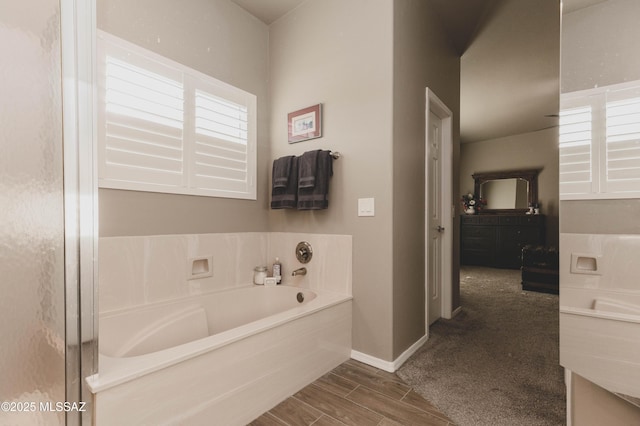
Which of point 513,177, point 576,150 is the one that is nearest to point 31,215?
point 576,150

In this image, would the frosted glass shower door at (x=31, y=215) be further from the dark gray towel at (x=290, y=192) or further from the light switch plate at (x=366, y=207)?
the dark gray towel at (x=290, y=192)

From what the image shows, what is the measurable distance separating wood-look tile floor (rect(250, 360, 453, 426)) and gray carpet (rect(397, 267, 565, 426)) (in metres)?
0.10

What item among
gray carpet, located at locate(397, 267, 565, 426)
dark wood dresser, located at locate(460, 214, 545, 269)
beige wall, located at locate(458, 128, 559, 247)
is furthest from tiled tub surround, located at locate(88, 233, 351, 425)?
dark wood dresser, located at locate(460, 214, 545, 269)

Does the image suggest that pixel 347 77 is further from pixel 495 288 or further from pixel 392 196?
pixel 495 288

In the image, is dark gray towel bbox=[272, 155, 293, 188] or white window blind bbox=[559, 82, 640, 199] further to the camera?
dark gray towel bbox=[272, 155, 293, 188]

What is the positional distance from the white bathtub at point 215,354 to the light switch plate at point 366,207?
0.62 metres

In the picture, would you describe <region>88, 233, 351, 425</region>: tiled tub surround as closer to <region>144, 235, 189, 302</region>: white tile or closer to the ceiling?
<region>144, 235, 189, 302</region>: white tile

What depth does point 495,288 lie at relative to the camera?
4105mm

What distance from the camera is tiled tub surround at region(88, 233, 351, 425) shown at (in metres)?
1.12

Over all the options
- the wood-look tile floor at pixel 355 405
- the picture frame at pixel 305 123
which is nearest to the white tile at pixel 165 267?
the wood-look tile floor at pixel 355 405

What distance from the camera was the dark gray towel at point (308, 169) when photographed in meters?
2.19

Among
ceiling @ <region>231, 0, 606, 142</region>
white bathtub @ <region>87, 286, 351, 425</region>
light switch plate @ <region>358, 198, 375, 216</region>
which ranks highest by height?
ceiling @ <region>231, 0, 606, 142</region>

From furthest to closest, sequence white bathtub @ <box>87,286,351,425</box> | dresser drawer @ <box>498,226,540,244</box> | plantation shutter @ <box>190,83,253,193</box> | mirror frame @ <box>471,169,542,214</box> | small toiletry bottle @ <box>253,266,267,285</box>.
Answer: mirror frame @ <box>471,169,542,214</box>, dresser drawer @ <box>498,226,540,244</box>, small toiletry bottle @ <box>253,266,267,285</box>, plantation shutter @ <box>190,83,253,193</box>, white bathtub @ <box>87,286,351,425</box>

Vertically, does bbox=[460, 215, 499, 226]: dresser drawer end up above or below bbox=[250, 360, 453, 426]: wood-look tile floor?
above
